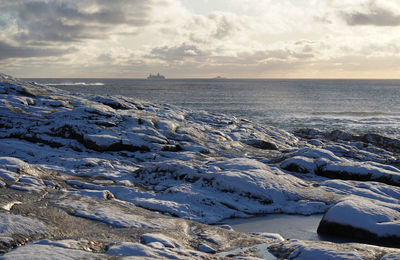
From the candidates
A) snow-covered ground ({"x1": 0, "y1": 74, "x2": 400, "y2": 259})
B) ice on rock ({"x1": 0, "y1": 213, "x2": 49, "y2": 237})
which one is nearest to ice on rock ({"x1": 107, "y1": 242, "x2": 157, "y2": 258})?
snow-covered ground ({"x1": 0, "y1": 74, "x2": 400, "y2": 259})

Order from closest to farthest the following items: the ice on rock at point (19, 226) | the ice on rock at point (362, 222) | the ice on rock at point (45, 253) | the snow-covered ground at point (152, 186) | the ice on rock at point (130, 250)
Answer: the ice on rock at point (45, 253), the ice on rock at point (130, 250), the ice on rock at point (19, 226), the snow-covered ground at point (152, 186), the ice on rock at point (362, 222)

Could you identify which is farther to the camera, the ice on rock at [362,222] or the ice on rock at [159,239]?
the ice on rock at [362,222]

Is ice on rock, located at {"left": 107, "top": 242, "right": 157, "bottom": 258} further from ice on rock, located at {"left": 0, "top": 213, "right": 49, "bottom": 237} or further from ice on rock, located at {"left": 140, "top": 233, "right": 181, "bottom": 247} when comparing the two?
ice on rock, located at {"left": 0, "top": 213, "right": 49, "bottom": 237}

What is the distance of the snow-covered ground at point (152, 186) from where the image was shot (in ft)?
19.5

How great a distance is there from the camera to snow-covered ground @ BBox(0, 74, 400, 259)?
5.94m

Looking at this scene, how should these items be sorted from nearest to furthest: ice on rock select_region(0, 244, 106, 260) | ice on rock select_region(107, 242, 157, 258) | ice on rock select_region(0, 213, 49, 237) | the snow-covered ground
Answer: ice on rock select_region(0, 244, 106, 260)
ice on rock select_region(107, 242, 157, 258)
ice on rock select_region(0, 213, 49, 237)
the snow-covered ground

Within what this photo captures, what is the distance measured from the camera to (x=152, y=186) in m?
11.1

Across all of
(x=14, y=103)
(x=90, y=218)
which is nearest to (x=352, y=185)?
(x=90, y=218)

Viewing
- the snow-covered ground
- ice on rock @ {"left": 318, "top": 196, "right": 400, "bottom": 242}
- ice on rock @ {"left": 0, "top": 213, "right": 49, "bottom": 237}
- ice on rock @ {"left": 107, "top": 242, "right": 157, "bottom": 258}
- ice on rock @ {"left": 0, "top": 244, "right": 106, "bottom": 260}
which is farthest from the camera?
ice on rock @ {"left": 318, "top": 196, "right": 400, "bottom": 242}

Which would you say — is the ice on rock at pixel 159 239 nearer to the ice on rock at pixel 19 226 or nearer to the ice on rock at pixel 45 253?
the ice on rock at pixel 45 253

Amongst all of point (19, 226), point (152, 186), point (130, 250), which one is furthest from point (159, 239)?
point (152, 186)

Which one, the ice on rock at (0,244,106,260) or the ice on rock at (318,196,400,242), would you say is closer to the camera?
the ice on rock at (0,244,106,260)

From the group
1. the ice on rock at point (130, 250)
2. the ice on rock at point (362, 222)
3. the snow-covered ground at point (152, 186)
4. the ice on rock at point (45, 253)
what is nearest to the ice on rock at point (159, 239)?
the snow-covered ground at point (152, 186)

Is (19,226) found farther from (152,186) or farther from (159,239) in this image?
(152,186)
